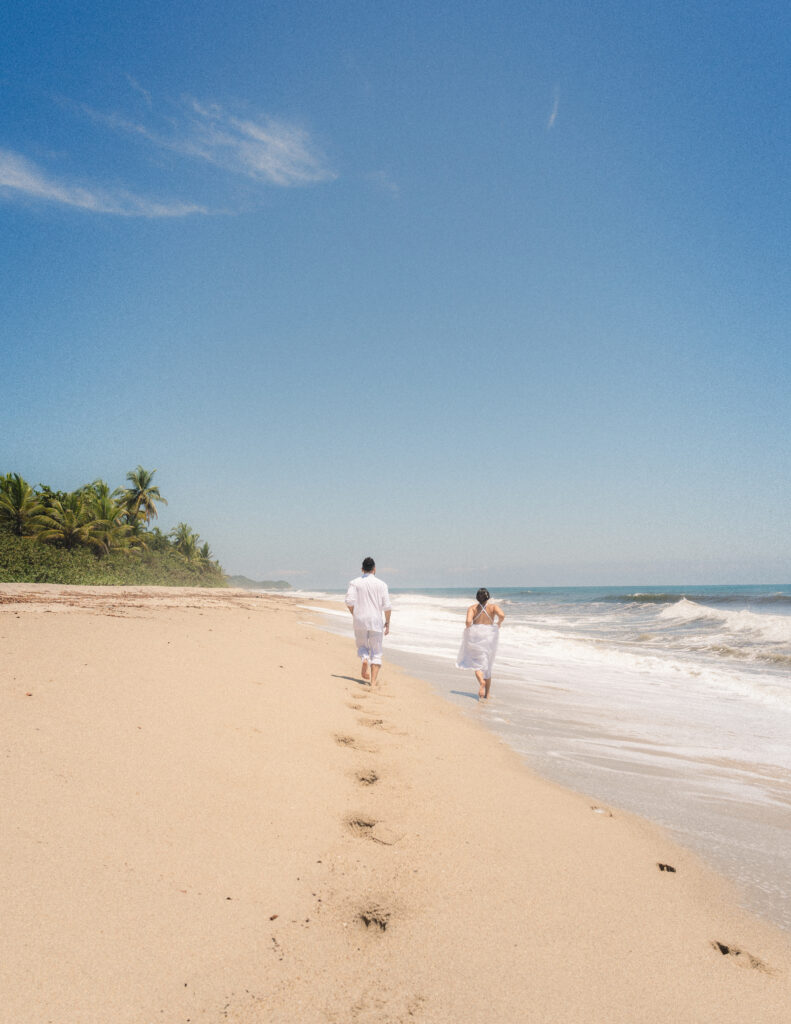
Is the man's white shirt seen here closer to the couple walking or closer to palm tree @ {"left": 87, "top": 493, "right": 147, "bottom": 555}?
the couple walking

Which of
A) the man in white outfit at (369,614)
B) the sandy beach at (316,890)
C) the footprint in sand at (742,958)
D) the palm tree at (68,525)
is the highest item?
the palm tree at (68,525)

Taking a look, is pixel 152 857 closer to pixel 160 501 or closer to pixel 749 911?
pixel 749 911

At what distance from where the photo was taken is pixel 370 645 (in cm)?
773

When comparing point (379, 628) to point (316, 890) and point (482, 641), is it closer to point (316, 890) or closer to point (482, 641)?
point (482, 641)

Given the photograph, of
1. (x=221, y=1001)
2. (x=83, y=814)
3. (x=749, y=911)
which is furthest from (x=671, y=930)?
(x=83, y=814)

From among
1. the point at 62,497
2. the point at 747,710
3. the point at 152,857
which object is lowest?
the point at 747,710

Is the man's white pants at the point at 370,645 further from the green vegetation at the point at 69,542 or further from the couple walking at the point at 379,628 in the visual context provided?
the green vegetation at the point at 69,542

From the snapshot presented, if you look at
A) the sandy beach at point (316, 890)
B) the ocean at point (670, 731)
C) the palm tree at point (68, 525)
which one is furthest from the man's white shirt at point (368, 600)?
→ the palm tree at point (68, 525)

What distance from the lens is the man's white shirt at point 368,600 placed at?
784cm

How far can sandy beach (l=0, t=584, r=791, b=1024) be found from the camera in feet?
5.97

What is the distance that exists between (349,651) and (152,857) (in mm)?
9176

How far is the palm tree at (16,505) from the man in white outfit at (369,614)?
25.9 meters

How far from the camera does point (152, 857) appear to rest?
7.69 ft

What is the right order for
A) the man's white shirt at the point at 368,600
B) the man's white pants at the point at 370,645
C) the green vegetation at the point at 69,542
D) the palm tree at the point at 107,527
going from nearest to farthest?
the man's white pants at the point at 370,645 < the man's white shirt at the point at 368,600 < the green vegetation at the point at 69,542 < the palm tree at the point at 107,527
